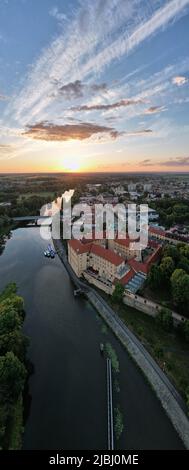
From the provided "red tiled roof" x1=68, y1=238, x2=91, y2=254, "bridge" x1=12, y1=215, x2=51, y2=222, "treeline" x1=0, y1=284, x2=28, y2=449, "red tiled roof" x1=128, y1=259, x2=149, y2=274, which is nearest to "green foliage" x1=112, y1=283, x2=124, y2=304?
"red tiled roof" x1=128, y1=259, x2=149, y2=274

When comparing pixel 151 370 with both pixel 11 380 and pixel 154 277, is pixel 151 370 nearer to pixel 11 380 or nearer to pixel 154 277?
pixel 11 380

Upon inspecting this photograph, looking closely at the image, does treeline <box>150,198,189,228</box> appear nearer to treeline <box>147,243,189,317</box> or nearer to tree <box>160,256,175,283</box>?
treeline <box>147,243,189,317</box>

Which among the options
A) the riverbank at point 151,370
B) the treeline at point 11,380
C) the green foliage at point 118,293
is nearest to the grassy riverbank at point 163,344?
the riverbank at point 151,370

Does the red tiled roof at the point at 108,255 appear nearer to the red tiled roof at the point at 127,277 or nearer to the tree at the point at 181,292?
the red tiled roof at the point at 127,277

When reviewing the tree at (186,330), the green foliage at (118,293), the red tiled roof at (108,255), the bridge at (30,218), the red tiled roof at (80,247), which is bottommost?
the tree at (186,330)

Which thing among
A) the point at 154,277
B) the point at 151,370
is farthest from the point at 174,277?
the point at 151,370

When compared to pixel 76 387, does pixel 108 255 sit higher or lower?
higher

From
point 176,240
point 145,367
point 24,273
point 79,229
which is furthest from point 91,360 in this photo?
point 79,229
